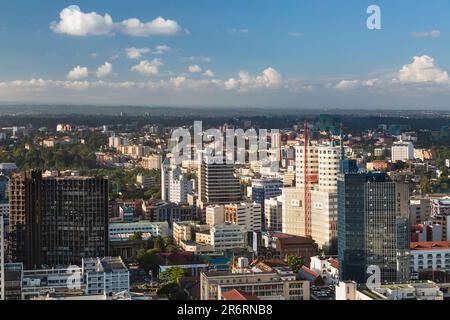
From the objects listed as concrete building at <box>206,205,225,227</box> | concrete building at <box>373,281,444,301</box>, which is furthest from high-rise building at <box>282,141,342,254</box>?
concrete building at <box>373,281,444,301</box>

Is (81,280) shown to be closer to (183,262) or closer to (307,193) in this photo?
(183,262)

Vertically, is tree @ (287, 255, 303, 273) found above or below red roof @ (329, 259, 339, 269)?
below

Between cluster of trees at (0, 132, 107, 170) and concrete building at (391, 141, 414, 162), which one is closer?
cluster of trees at (0, 132, 107, 170)

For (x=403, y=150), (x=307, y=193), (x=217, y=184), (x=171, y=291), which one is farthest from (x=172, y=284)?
(x=403, y=150)

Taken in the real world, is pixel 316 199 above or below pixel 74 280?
above

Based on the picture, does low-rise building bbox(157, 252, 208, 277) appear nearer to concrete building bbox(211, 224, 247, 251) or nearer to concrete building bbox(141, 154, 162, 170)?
concrete building bbox(211, 224, 247, 251)

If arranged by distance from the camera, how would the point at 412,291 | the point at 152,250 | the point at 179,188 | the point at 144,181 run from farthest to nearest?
the point at 144,181 → the point at 179,188 → the point at 152,250 → the point at 412,291

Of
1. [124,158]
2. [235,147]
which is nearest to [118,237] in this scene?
[124,158]
